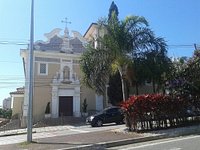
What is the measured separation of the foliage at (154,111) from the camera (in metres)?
18.4

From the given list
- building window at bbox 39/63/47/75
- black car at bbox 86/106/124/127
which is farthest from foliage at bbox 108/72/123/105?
black car at bbox 86/106/124/127

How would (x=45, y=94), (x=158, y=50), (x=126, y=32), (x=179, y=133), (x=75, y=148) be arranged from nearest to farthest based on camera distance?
(x=75, y=148) → (x=179, y=133) → (x=126, y=32) → (x=158, y=50) → (x=45, y=94)

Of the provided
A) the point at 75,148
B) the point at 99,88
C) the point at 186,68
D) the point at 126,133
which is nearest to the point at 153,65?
the point at 99,88

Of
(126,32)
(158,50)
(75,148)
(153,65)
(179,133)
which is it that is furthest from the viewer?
(153,65)

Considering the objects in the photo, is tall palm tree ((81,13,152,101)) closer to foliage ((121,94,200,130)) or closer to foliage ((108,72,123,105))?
foliage ((121,94,200,130))

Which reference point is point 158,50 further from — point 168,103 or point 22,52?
point 22,52

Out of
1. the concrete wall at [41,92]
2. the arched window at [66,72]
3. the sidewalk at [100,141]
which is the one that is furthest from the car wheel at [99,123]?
the arched window at [66,72]

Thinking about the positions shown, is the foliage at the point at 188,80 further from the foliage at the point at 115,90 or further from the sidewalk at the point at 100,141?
the foliage at the point at 115,90

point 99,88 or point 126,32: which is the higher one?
point 126,32

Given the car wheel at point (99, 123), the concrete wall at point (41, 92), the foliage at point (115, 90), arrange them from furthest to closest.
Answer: the foliage at point (115, 90)
the concrete wall at point (41, 92)
the car wheel at point (99, 123)

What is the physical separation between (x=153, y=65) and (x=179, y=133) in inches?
554

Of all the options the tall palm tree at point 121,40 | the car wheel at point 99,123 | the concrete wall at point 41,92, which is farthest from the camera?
the concrete wall at point 41,92

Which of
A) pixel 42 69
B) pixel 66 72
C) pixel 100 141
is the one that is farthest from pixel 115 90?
pixel 100 141

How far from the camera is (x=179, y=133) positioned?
17.2m
